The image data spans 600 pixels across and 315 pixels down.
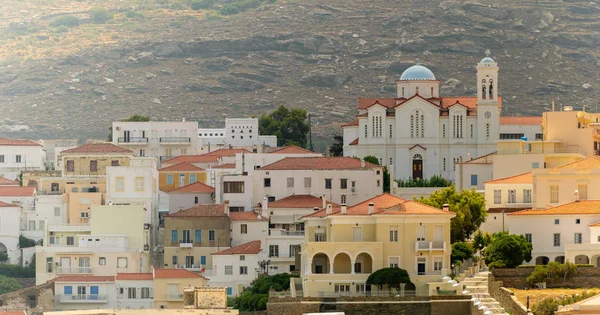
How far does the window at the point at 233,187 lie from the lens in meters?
111

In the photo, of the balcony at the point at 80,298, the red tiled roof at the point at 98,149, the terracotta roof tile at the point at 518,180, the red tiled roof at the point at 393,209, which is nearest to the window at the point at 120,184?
the red tiled roof at the point at 98,149

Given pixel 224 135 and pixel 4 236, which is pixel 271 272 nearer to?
pixel 4 236

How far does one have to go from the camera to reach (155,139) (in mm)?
141125

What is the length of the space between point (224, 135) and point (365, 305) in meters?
67.5

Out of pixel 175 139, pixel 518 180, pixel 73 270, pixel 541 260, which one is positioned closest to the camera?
pixel 541 260

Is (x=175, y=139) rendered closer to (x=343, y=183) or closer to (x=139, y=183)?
(x=139, y=183)

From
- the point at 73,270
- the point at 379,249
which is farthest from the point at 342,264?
the point at 73,270

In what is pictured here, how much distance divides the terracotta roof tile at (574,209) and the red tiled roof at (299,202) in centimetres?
1607

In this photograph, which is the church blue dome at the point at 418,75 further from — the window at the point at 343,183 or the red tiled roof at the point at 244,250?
the red tiled roof at the point at 244,250

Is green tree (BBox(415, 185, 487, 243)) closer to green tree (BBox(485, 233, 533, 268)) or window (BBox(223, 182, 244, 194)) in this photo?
green tree (BBox(485, 233, 533, 268))

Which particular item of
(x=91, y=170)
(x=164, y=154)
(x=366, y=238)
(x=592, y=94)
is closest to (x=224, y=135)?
(x=164, y=154)

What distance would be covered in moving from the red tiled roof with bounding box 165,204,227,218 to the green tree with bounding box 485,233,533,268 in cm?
1939

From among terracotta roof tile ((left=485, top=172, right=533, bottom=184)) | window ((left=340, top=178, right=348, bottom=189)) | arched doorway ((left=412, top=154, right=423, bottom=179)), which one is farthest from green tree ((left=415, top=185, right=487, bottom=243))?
arched doorway ((left=412, top=154, right=423, bottom=179))

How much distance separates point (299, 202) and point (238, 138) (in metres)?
39.9
